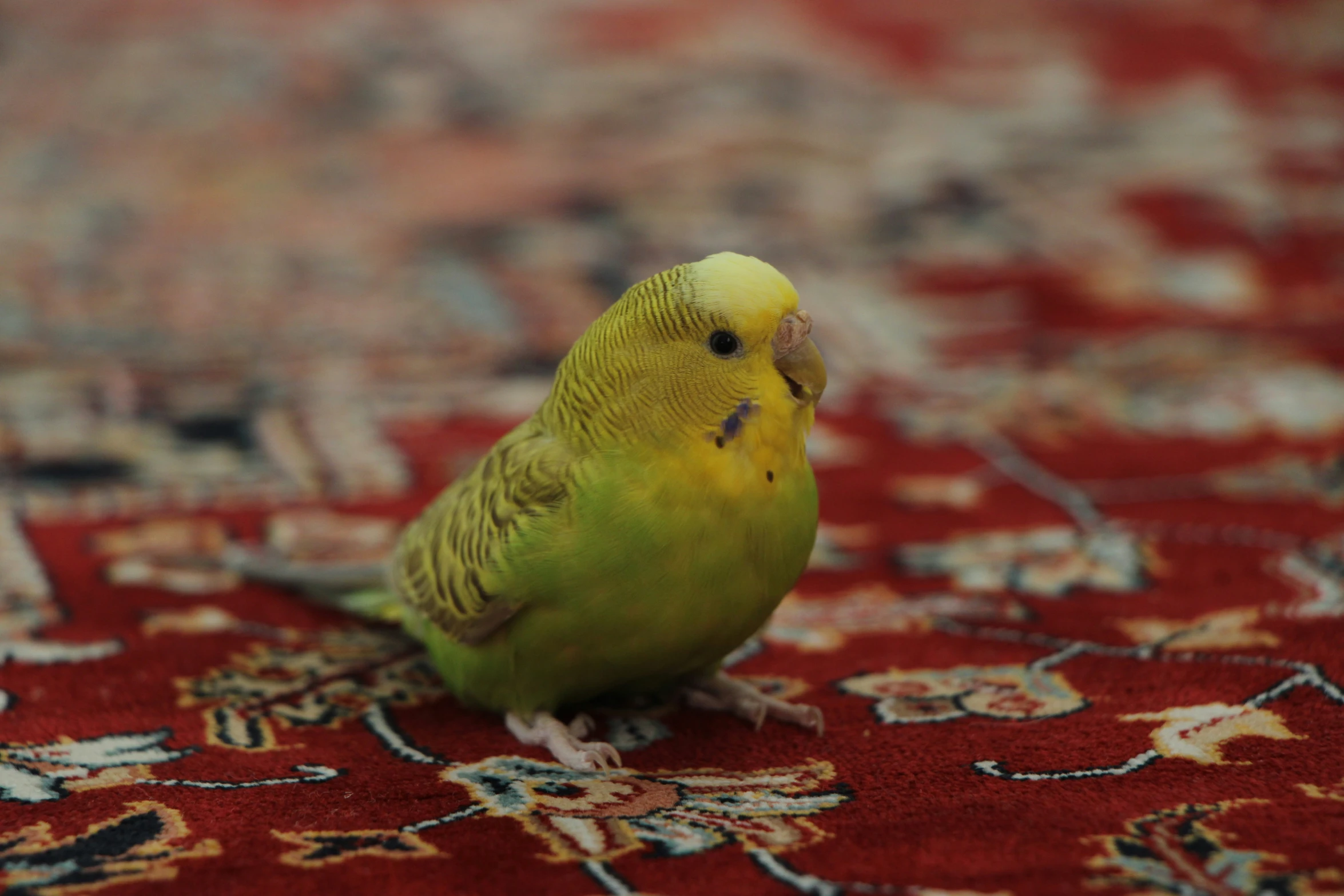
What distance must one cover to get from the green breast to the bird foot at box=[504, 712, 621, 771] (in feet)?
0.16

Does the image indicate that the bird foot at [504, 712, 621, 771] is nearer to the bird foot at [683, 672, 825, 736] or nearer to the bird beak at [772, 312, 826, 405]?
the bird foot at [683, 672, 825, 736]

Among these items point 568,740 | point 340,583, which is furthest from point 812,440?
point 568,740

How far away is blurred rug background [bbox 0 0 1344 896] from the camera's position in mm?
967

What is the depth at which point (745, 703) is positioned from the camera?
1.19m

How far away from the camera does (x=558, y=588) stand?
1.04 meters

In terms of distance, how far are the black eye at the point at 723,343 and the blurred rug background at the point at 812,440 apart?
1.06ft

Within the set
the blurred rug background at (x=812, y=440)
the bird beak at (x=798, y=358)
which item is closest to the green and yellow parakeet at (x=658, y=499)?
the bird beak at (x=798, y=358)

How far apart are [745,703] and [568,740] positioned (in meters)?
0.17

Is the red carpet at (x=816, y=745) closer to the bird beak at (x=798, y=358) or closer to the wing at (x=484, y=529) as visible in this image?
the wing at (x=484, y=529)

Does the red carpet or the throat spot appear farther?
the throat spot

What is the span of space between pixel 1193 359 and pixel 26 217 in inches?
102

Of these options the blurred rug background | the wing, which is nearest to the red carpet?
the blurred rug background

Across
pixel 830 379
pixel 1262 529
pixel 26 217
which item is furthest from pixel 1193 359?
pixel 26 217

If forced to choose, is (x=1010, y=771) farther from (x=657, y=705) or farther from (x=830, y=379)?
(x=830, y=379)
